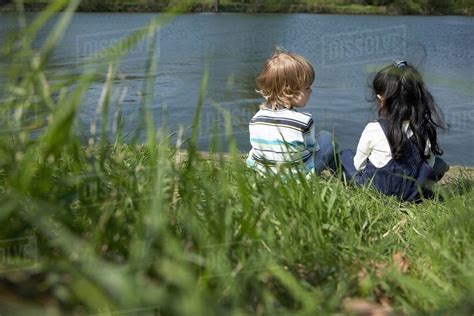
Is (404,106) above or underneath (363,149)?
above

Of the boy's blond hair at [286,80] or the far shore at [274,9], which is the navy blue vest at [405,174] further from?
the far shore at [274,9]

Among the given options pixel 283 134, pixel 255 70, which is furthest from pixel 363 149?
pixel 255 70

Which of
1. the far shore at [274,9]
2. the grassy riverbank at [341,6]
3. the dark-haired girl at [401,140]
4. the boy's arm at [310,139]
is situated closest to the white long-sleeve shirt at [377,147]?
the dark-haired girl at [401,140]

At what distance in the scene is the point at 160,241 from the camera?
976 mm

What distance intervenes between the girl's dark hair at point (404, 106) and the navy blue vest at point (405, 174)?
0.03 metres

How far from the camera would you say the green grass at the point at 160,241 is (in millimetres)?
846

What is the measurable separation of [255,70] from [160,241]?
7.55 meters

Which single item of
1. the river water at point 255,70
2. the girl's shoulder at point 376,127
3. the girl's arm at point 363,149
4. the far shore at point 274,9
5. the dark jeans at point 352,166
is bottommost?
the river water at point 255,70

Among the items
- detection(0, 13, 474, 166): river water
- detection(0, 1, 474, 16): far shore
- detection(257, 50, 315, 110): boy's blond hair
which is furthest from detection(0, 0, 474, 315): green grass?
detection(0, 1, 474, 16): far shore

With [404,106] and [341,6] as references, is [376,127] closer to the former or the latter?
[404,106]

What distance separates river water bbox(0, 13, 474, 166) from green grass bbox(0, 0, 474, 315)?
135 millimetres

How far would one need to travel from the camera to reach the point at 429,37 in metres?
14.0

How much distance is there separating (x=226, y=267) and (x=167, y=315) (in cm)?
18

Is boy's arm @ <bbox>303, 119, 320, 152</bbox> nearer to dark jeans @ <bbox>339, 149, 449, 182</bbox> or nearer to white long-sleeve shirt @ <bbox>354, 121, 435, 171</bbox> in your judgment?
dark jeans @ <bbox>339, 149, 449, 182</bbox>
